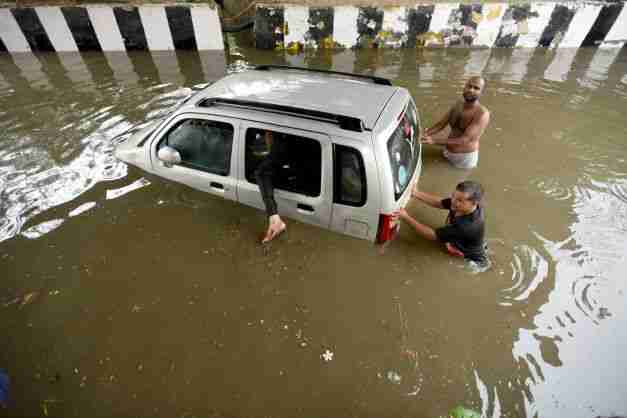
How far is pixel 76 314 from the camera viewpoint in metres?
2.79

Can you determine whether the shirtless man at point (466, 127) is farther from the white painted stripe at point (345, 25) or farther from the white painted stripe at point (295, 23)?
the white painted stripe at point (295, 23)

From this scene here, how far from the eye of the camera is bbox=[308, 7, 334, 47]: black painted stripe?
7.85 m

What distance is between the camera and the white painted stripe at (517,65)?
24.1 feet

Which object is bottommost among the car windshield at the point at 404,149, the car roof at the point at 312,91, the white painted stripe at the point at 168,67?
the white painted stripe at the point at 168,67

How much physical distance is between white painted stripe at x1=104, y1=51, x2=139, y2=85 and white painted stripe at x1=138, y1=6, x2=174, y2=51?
73 centimetres

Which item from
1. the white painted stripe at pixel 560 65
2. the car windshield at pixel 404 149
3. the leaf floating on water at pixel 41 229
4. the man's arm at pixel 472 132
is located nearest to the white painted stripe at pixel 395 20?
the white painted stripe at pixel 560 65

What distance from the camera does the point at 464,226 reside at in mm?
2930

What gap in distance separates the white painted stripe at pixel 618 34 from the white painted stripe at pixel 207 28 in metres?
10.4

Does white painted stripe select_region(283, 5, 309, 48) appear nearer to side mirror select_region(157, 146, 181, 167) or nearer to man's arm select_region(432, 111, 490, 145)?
man's arm select_region(432, 111, 490, 145)

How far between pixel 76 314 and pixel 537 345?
3862 mm

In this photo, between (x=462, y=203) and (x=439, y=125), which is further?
(x=439, y=125)

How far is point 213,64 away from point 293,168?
5.95 metres

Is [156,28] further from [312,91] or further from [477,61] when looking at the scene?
[477,61]

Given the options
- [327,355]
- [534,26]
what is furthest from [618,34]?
[327,355]
